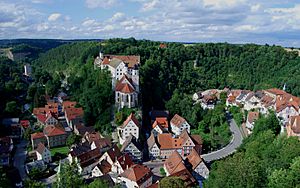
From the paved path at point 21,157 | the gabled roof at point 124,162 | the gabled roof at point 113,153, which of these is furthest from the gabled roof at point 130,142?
the paved path at point 21,157

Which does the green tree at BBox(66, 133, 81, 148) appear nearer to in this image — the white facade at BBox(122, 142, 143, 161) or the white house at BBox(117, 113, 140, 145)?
the white house at BBox(117, 113, 140, 145)

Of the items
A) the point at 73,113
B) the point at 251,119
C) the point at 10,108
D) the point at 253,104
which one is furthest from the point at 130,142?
the point at 10,108

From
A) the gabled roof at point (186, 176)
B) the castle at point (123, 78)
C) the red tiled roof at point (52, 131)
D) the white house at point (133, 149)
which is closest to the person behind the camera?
the gabled roof at point (186, 176)

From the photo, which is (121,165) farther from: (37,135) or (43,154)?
(37,135)

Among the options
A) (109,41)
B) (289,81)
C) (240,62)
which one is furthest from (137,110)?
(240,62)

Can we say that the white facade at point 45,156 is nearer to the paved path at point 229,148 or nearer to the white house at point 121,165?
the white house at point 121,165

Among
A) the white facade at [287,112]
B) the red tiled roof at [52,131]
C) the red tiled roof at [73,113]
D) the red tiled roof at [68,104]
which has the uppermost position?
the white facade at [287,112]

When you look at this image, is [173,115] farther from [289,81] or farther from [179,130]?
[289,81]

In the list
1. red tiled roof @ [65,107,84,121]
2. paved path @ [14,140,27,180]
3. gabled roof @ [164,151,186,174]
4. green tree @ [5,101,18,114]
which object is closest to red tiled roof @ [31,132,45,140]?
paved path @ [14,140,27,180]
